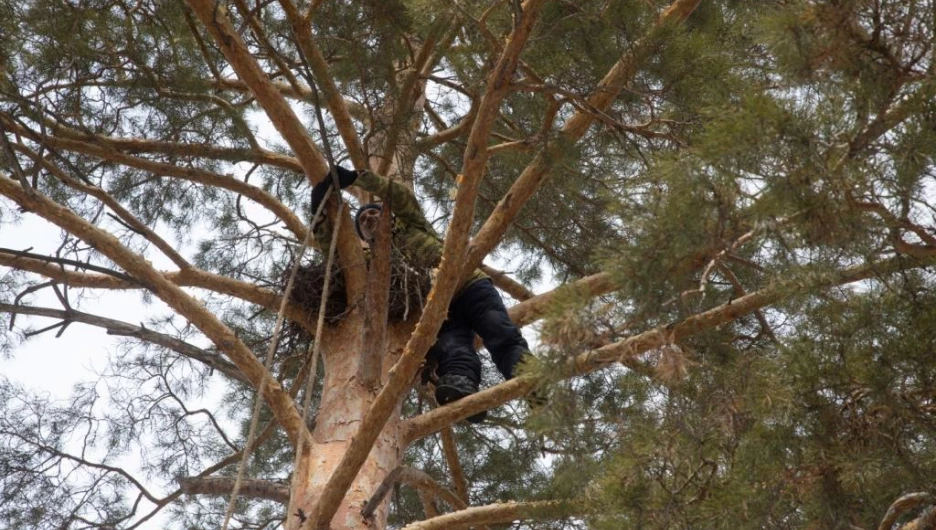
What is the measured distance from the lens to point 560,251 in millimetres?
5598

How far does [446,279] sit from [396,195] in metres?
1.30

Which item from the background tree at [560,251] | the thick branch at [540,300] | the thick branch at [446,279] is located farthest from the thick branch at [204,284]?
the thick branch at [446,279]

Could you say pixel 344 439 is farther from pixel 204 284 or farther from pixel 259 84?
pixel 259 84

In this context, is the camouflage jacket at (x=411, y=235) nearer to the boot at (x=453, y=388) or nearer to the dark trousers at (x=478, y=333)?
the dark trousers at (x=478, y=333)

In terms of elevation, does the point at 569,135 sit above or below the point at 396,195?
below

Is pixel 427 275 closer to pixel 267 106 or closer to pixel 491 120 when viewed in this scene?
pixel 267 106

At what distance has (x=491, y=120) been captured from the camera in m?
3.09

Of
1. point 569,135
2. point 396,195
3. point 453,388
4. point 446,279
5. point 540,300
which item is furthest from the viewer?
point 540,300

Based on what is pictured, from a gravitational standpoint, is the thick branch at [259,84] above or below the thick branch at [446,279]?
above

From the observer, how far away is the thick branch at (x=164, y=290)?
379 cm

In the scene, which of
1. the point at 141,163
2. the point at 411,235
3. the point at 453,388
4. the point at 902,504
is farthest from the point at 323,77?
the point at 902,504

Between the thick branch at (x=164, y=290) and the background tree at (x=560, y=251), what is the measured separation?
0.01 m

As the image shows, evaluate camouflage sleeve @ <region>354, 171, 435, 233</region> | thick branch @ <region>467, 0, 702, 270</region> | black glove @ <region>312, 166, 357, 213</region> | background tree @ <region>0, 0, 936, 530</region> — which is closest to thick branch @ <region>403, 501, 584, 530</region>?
background tree @ <region>0, 0, 936, 530</region>

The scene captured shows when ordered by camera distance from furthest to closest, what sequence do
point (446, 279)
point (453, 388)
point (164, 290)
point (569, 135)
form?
point (453, 388) < point (164, 290) < point (569, 135) < point (446, 279)
